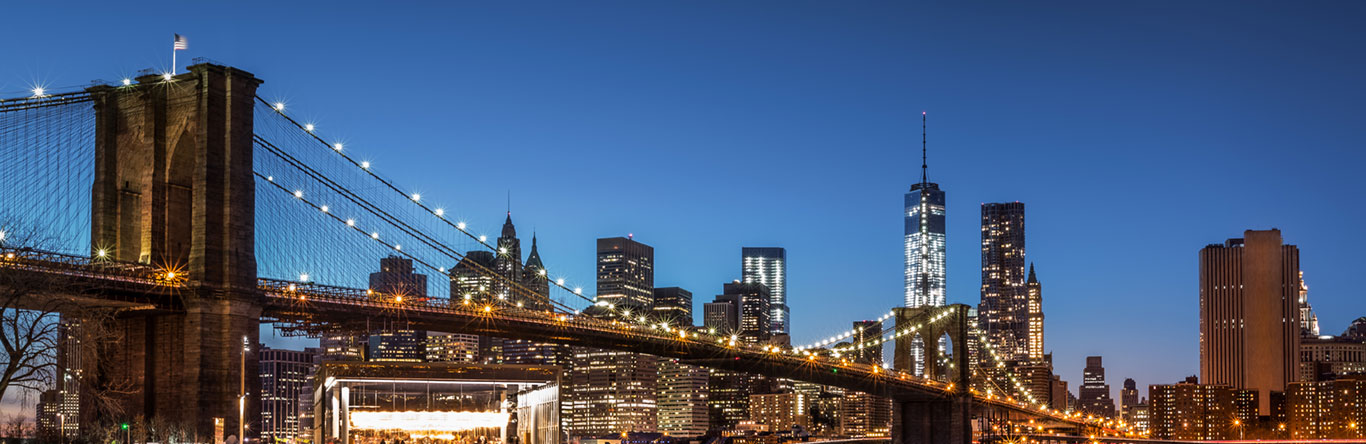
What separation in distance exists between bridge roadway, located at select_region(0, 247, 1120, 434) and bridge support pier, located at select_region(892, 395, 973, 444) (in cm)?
125

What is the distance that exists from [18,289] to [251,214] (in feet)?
71.5

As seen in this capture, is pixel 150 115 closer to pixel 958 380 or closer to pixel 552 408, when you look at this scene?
pixel 552 408

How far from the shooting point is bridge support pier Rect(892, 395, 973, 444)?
376ft

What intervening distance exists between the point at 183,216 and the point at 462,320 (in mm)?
17934

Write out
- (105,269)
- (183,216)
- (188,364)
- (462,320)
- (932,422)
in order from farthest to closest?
(932,422)
(462,320)
(183,216)
(188,364)
(105,269)

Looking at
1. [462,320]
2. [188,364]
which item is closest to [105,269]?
[188,364]

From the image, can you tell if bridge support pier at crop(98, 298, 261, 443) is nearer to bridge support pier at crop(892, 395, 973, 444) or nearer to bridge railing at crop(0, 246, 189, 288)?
bridge railing at crop(0, 246, 189, 288)

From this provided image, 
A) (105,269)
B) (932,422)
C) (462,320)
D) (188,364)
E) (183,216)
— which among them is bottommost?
(932,422)

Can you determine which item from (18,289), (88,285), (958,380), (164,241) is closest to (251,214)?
Result: (164,241)

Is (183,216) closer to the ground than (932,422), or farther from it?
farther from it

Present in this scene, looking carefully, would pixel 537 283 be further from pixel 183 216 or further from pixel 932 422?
pixel 183 216

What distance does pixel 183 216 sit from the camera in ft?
180

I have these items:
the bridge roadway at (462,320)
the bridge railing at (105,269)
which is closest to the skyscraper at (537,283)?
the bridge roadway at (462,320)

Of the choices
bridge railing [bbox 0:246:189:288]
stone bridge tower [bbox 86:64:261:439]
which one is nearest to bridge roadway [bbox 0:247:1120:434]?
bridge railing [bbox 0:246:189:288]
